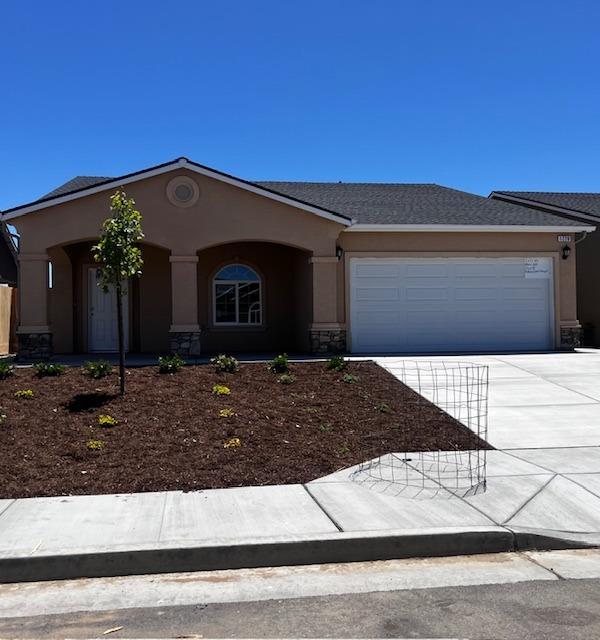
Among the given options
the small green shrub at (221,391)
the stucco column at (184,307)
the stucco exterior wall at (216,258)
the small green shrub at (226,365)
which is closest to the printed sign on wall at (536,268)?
the stucco exterior wall at (216,258)

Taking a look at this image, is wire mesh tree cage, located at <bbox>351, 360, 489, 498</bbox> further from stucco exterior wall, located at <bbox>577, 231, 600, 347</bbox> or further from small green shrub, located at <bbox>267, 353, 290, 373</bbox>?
stucco exterior wall, located at <bbox>577, 231, 600, 347</bbox>

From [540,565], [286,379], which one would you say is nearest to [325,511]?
[540,565]

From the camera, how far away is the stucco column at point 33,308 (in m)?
15.8

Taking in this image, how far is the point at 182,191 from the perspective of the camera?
16203 millimetres

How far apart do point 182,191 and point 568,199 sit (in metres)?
14.4

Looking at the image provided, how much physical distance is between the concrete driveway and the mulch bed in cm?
89

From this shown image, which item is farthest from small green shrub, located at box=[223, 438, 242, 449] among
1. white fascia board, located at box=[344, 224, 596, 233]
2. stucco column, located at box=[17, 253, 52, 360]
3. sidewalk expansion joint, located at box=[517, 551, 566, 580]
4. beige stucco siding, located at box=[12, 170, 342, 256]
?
white fascia board, located at box=[344, 224, 596, 233]

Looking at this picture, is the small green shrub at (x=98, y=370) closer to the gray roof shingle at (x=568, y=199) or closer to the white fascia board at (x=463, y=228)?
the white fascia board at (x=463, y=228)

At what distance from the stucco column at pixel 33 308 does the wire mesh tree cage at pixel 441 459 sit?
810 centimetres

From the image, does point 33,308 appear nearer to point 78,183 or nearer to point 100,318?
point 100,318

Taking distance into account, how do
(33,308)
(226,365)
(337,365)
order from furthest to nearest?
(33,308) → (337,365) → (226,365)

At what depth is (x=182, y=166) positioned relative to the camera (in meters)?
16.0

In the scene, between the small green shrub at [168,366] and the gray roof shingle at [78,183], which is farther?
the gray roof shingle at [78,183]

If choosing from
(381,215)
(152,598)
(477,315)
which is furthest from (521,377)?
(152,598)
